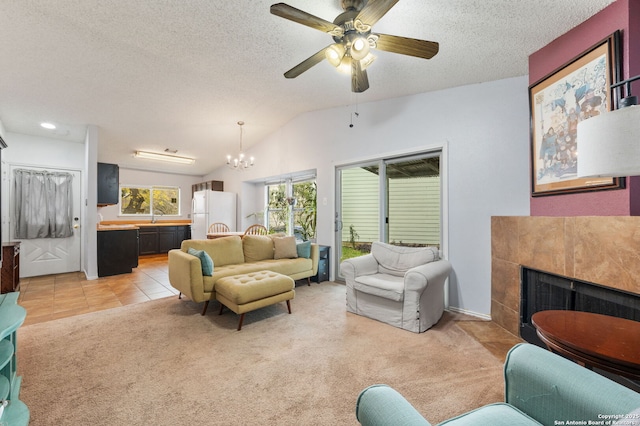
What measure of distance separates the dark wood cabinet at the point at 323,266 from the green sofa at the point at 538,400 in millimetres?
3431

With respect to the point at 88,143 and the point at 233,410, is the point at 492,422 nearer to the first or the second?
the point at 233,410

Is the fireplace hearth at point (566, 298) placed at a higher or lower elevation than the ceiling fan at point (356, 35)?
lower

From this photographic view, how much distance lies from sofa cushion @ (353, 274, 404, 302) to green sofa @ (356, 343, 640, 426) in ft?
5.12

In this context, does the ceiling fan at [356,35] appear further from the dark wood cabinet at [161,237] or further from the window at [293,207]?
the dark wood cabinet at [161,237]

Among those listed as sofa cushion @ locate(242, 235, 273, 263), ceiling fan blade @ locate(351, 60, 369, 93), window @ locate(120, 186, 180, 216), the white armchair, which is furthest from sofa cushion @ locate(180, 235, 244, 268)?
window @ locate(120, 186, 180, 216)

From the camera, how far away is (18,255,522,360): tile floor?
2.53 m

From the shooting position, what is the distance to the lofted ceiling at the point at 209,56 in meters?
2.12

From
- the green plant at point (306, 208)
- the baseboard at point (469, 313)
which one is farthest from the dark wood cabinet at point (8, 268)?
the baseboard at point (469, 313)

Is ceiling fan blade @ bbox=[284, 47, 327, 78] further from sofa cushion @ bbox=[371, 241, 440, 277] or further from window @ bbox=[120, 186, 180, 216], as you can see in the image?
window @ bbox=[120, 186, 180, 216]

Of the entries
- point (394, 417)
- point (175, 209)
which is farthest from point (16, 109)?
point (394, 417)

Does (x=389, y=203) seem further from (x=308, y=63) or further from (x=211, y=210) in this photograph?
(x=211, y=210)

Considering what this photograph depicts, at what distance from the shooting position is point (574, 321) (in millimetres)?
1392

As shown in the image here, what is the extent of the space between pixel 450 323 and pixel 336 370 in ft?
4.95

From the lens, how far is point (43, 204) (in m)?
4.78
